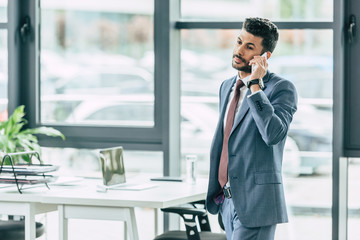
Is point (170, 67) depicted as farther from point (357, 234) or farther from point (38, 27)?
point (357, 234)

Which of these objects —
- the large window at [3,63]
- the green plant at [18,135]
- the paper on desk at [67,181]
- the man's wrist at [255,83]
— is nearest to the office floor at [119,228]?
the green plant at [18,135]

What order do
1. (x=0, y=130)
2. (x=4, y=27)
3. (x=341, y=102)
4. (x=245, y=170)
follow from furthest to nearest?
(x=4, y=27) < (x=0, y=130) < (x=341, y=102) < (x=245, y=170)

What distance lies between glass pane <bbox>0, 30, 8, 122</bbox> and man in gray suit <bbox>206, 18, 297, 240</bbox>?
2322 millimetres

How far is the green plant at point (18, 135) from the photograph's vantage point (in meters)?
4.16

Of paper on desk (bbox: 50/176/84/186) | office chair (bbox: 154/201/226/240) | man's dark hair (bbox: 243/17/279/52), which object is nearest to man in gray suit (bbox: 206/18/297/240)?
man's dark hair (bbox: 243/17/279/52)

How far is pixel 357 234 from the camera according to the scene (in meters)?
4.12

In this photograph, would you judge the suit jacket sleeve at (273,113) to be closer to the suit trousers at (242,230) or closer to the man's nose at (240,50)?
the man's nose at (240,50)

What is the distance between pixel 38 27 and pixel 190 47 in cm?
117

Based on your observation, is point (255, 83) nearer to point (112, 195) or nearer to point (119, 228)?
point (112, 195)

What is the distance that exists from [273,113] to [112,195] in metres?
1.10

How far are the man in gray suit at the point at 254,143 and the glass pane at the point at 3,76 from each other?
91.4 inches

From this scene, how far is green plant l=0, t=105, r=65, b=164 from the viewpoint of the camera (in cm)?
416

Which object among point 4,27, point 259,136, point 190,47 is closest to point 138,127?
point 190,47

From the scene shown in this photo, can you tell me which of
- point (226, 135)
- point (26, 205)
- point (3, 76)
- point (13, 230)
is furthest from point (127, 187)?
point (3, 76)
